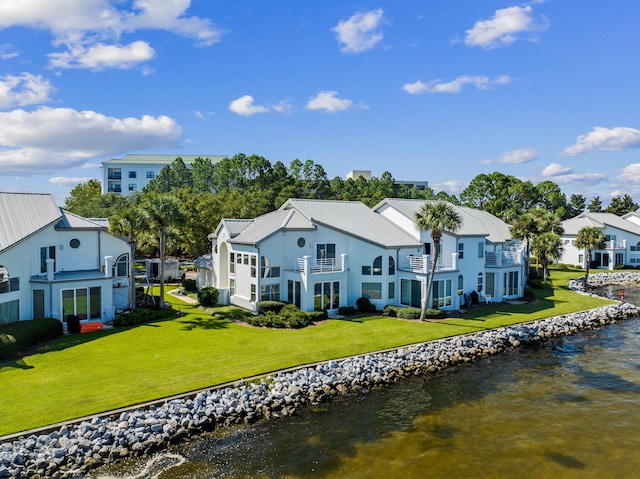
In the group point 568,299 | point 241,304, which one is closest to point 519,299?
point 568,299

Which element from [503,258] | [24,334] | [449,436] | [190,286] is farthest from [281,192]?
[449,436]

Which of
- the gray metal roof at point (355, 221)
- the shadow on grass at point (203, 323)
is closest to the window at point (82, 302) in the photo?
the shadow on grass at point (203, 323)

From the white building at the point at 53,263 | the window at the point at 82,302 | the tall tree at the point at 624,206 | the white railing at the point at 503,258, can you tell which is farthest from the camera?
the tall tree at the point at 624,206

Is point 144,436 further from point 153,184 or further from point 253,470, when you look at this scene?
point 153,184

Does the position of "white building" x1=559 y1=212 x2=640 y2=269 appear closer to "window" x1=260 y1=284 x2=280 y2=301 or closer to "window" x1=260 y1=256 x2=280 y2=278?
"window" x1=260 y1=284 x2=280 y2=301

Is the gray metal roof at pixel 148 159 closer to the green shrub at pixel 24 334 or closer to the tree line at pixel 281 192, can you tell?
the tree line at pixel 281 192

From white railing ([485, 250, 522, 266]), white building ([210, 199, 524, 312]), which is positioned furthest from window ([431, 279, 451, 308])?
white railing ([485, 250, 522, 266])
